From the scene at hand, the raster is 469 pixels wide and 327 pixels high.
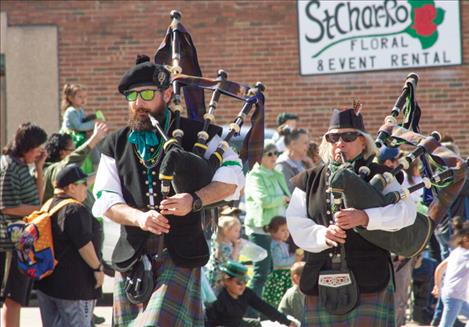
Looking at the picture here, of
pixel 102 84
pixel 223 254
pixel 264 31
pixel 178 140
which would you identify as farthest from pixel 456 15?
pixel 178 140

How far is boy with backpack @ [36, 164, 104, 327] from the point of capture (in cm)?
773

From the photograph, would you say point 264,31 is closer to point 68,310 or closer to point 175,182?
point 68,310

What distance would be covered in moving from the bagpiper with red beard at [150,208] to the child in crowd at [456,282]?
3.82m

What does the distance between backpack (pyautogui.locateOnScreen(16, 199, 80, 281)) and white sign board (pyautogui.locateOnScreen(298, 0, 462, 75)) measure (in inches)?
327

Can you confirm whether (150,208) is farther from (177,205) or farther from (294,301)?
(294,301)

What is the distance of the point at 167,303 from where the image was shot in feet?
18.0

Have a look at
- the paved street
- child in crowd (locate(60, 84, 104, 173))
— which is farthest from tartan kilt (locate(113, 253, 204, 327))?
child in crowd (locate(60, 84, 104, 173))

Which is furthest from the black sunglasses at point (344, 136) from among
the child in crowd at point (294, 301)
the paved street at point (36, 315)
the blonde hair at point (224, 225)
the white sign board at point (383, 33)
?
the white sign board at point (383, 33)

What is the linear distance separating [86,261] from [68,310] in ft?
1.21

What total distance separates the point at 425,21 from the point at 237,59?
272cm

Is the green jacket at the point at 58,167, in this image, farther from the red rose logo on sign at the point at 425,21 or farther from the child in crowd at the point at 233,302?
the red rose logo on sign at the point at 425,21

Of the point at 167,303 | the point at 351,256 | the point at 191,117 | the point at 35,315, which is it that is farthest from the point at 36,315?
the point at 351,256

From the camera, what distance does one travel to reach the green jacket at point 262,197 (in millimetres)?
10445

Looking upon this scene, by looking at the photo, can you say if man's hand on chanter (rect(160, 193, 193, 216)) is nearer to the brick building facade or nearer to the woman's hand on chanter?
the woman's hand on chanter
